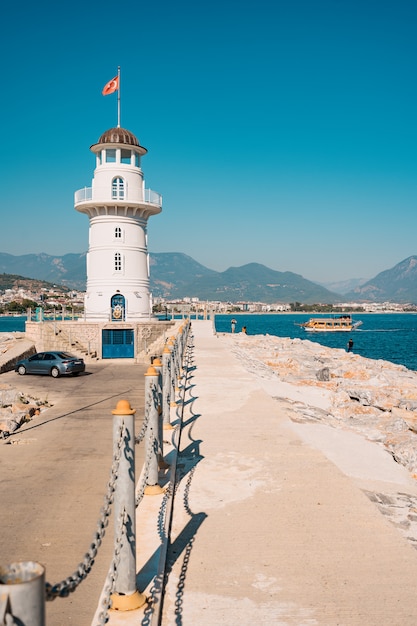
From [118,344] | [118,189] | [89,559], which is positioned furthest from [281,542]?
[118,189]

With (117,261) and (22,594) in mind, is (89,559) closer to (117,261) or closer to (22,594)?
(22,594)

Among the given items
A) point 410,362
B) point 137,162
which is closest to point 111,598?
point 137,162

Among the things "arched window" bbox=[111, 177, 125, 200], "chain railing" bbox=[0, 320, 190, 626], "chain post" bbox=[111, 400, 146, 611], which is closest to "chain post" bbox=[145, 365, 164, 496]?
"chain railing" bbox=[0, 320, 190, 626]

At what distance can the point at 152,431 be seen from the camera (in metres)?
6.33

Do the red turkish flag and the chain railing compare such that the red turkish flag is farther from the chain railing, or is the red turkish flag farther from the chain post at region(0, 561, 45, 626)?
the chain post at region(0, 561, 45, 626)

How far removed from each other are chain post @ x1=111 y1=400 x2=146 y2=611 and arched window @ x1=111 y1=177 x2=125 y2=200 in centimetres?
2869

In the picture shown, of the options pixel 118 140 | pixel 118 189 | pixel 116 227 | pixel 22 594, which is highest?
pixel 118 140

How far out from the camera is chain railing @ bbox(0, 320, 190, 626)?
6.95 feet

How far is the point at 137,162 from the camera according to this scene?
1283 inches

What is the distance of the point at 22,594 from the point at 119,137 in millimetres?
31776

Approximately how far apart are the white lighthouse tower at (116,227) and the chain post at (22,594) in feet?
98.5

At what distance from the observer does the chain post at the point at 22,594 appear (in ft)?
6.86

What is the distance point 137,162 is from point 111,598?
3066 cm

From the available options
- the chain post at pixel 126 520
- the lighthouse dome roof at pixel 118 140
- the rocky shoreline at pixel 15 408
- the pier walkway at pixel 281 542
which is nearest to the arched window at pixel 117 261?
the lighthouse dome roof at pixel 118 140
